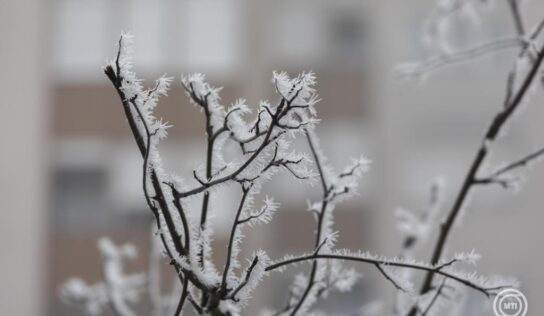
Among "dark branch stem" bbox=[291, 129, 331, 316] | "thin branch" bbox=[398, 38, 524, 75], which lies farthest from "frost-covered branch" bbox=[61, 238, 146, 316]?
"thin branch" bbox=[398, 38, 524, 75]

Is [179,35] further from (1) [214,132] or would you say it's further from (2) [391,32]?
(1) [214,132]

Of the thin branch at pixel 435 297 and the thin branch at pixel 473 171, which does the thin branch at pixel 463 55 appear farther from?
the thin branch at pixel 435 297

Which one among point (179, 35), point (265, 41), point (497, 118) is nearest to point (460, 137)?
point (265, 41)

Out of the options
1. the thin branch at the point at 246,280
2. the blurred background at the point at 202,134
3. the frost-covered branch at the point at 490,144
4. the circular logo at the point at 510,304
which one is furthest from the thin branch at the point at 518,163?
the blurred background at the point at 202,134

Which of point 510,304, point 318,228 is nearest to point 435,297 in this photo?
point 510,304

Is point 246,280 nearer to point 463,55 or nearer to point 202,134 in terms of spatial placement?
point 463,55

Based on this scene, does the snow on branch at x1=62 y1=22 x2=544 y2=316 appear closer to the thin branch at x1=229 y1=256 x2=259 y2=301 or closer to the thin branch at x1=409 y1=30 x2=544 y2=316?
the thin branch at x1=229 y1=256 x2=259 y2=301
